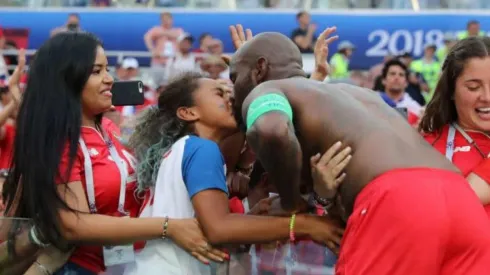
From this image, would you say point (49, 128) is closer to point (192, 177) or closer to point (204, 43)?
point (192, 177)

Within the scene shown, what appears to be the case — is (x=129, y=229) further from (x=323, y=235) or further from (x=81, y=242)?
(x=323, y=235)

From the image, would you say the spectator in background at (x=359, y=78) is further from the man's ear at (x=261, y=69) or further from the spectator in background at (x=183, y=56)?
the man's ear at (x=261, y=69)

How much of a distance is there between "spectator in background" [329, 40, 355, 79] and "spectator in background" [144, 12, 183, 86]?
99.2 inches

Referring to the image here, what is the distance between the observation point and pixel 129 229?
3.94 meters

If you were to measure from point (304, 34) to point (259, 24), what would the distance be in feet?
7.47

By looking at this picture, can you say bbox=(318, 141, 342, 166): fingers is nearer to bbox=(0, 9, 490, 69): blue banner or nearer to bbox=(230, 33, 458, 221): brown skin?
bbox=(230, 33, 458, 221): brown skin

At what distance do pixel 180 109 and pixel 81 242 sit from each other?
75 centimetres

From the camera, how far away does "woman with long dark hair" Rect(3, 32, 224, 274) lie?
12.9ft

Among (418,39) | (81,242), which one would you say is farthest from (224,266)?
(418,39)

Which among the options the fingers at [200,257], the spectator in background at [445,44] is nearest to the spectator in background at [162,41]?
the spectator in background at [445,44]

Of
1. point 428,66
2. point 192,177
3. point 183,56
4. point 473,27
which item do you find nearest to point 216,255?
point 192,177

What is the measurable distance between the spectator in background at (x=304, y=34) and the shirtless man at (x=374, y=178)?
431 inches

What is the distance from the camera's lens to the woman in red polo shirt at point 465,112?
13.8ft

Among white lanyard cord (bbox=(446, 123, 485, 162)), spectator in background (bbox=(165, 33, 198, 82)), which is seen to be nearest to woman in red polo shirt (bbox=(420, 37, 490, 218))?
white lanyard cord (bbox=(446, 123, 485, 162))
